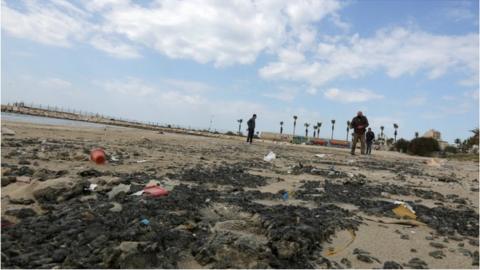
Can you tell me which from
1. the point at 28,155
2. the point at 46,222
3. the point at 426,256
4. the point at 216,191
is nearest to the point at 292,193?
the point at 216,191

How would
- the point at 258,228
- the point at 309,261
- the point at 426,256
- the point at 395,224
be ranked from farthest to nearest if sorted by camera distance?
the point at 395,224
the point at 258,228
the point at 426,256
the point at 309,261

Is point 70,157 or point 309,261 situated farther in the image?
point 70,157

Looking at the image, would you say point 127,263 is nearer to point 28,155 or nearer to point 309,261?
point 309,261

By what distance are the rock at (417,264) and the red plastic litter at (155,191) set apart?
9.94 ft

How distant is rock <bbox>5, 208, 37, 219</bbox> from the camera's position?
4.02 metres

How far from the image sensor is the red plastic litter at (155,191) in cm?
518

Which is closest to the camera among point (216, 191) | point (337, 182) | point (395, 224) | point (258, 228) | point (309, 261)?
point (309, 261)

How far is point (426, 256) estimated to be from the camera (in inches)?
145

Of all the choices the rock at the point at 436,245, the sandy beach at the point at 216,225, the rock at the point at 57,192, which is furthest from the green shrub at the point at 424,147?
the rock at the point at 57,192

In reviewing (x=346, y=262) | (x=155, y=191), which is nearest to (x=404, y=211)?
(x=346, y=262)

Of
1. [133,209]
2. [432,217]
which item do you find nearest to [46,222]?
[133,209]

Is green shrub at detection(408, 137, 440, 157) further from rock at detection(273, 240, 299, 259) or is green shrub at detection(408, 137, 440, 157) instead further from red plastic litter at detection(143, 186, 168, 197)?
rock at detection(273, 240, 299, 259)

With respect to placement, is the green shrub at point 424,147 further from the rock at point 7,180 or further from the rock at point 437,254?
the rock at point 7,180

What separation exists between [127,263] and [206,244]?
0.68m
